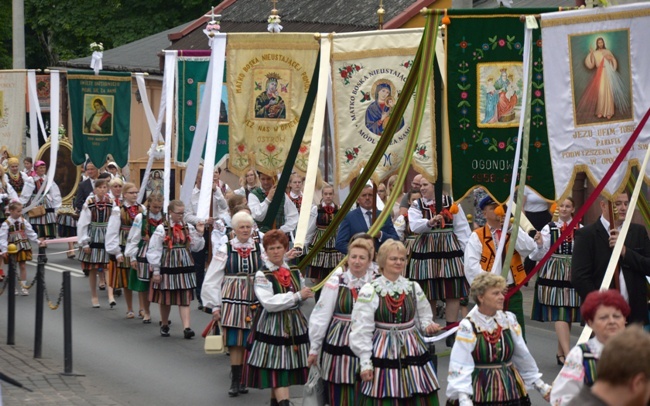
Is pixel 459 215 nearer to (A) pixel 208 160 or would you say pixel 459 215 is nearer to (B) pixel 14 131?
(A) pixel 208 160

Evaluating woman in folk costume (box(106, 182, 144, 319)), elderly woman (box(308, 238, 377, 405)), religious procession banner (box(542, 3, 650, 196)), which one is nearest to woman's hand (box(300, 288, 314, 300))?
elderly woman (box(308, 238, 377, 405))

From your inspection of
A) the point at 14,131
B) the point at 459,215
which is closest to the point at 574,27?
the point at 459,215

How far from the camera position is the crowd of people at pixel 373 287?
7938mm

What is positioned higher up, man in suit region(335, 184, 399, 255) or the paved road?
man in suit region(335, 184, 399, 255)

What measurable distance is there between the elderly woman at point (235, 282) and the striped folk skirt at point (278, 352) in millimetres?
891

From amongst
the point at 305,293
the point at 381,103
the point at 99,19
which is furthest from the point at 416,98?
the point at 99,19

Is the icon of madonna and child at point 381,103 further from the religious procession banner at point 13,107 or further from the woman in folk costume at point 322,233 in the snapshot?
the religious procession banner at point 13,107

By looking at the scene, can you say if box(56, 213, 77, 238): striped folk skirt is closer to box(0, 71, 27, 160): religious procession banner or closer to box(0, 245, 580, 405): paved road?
box(0, 71, 27, 160): religious procession banner

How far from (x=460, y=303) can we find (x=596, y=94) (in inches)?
226

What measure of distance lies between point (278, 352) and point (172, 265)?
4585 mm

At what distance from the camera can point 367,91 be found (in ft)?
40.8

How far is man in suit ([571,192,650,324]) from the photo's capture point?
944 centimetres

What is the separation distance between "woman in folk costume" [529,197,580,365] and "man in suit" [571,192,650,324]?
2.85 meters

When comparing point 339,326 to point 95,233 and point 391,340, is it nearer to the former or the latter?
point 391,340
